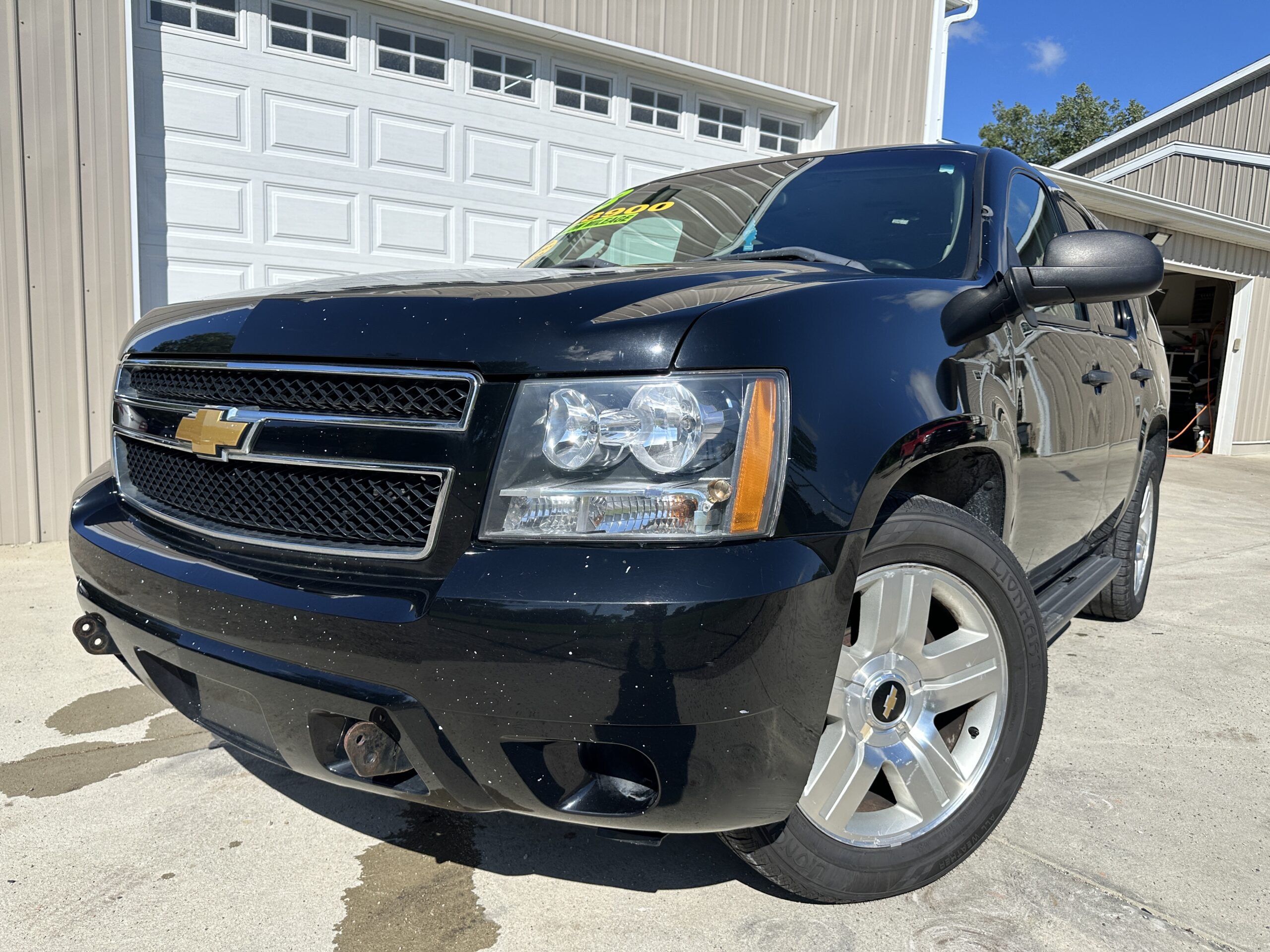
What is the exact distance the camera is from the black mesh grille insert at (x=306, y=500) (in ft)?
5.27

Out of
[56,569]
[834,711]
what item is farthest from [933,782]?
[56,569]

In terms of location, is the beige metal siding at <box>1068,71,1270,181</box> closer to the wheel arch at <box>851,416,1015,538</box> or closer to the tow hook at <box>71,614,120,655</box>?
the wheel arch at <box>851,416,1015,538</box>

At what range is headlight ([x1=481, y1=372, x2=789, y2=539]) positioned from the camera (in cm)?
149

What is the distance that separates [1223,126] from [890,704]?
66.1 feet

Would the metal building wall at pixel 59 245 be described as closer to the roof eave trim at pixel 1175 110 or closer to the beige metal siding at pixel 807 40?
the beige metal siding at pixel 807 40

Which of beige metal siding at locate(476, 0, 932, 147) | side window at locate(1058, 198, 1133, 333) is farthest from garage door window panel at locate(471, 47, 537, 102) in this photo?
side window at locate(1058, 198, 1133, 333)

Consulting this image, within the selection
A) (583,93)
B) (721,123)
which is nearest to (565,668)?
(583,93)

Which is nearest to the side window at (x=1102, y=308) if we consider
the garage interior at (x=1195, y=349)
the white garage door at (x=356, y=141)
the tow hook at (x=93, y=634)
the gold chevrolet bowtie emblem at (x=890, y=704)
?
the gold chevrolet bowtie emblem at (x=890, y=704)

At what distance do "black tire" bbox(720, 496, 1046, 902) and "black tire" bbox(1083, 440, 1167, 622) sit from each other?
1924mm

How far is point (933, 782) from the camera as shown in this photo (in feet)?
6.37

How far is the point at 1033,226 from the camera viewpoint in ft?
9.52

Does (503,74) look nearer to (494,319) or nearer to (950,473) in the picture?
(950,473)

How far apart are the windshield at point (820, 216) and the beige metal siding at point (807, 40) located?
13.0 feet

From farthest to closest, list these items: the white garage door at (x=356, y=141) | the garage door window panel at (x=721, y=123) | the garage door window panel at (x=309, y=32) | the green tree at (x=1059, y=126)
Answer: the green tree at (x=1059, y=126) < the garage door window panel at (x=721, y=123) < the garage door window panel at (x=309, y=32) < the white garage door at (x=356, y=141)
